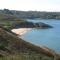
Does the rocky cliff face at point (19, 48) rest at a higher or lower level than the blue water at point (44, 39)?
higher

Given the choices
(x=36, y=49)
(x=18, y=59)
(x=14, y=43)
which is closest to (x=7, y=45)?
(x=14, y=43)

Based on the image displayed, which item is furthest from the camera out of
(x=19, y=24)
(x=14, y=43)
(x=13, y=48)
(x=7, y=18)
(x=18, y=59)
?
(x=7, y=18)

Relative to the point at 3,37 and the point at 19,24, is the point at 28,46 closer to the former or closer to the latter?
the point at 3,37

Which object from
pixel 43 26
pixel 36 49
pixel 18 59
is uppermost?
pixel 18 59

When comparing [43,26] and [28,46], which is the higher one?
[28,46]

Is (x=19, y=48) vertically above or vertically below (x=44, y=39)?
above

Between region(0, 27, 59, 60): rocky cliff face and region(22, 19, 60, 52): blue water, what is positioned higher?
region(0, 27, 59, 60): rocky cliff face

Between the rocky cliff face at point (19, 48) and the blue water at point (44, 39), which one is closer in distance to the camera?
the rocky cliff face at point (19, 48)

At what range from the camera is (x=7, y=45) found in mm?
18969

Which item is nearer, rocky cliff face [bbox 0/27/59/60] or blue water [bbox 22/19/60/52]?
rocky cliff face [bbox 0/27/59/60]

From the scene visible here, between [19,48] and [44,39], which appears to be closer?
[19,48]

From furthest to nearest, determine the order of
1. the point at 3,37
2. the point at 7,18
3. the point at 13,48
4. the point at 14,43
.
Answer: the point at 7,18 < the point at 3,37 < the point at 14,43 < the point at 13,48

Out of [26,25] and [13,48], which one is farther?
[26,25]

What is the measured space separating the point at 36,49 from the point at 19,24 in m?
78.6
